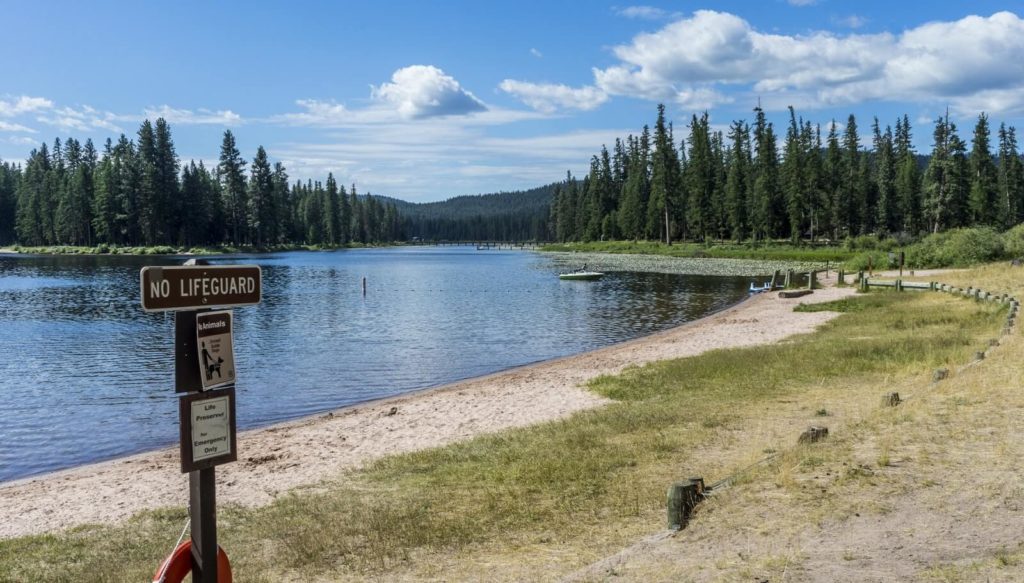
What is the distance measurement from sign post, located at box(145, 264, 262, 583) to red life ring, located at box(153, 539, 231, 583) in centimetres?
7

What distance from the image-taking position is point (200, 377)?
17.1 feet

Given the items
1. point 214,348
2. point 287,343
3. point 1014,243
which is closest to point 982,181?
point 1014,243

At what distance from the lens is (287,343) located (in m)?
33.3

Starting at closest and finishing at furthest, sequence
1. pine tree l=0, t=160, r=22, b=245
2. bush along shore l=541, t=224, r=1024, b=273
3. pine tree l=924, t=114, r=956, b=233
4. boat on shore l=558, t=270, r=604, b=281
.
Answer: bush along shore l=541, t=224, r=1024, b=273, boat on shore l=558, t=270, r=604, b=281, pine tree l=924, t=114, r=956, b=233, pine tree l=0, t=160, r=22, b=245

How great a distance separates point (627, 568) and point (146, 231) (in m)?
132

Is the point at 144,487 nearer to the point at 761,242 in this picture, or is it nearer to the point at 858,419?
the point at 858,419

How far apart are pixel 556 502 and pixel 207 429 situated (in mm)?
5386

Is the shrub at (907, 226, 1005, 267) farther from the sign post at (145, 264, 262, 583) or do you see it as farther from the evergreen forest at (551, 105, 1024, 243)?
the sign post at (145, 264, 262, 583)

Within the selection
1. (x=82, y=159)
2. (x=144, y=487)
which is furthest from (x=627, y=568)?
(x=82, y=159)

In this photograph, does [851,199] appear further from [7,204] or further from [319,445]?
[7,204]

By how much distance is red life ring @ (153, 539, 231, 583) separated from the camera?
17.4 ft

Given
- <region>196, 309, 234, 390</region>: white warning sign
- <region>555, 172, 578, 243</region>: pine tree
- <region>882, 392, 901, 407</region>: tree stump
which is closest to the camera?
<region>196, 309, 234, 390</region>: white warning sign

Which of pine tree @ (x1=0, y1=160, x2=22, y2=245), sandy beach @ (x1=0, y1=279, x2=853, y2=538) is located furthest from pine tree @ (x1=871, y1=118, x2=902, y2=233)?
pine tree @ (x1=0, y1=160, x2=22, y2=245)

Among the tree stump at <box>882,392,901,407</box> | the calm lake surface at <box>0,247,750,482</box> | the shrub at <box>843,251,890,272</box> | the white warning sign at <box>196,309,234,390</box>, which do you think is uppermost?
the white warning sign at <box>196,309,234,390</box>
